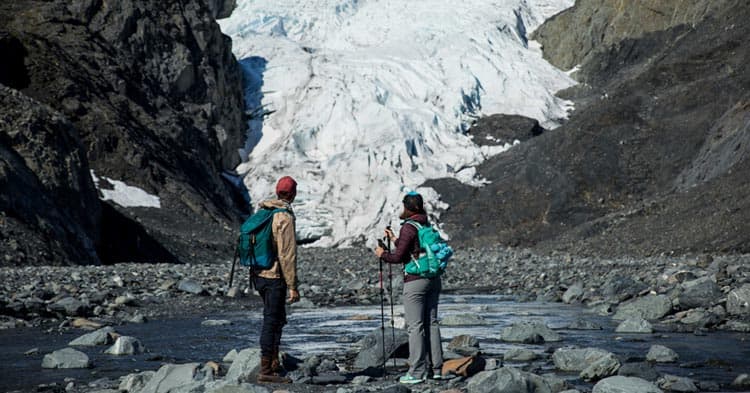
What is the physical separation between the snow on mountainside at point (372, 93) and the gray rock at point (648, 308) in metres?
36.4

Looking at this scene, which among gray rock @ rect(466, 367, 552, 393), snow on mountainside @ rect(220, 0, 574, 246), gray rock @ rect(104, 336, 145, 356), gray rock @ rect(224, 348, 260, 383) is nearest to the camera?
gray rock @ rect(466, 367, 552, 393)

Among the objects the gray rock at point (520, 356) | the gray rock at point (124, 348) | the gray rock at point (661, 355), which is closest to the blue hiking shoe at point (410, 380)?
the gray rock at point (520, 356)

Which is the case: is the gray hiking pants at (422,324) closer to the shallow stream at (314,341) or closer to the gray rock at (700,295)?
the shallow stream at (314,341)

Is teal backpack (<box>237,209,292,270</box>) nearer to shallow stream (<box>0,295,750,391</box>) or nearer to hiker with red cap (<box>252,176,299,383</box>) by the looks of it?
hiker with red cap (<box>252,176,299,383</box>)

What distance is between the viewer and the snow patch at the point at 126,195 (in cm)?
4341

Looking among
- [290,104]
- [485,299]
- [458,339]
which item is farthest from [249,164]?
[458,339]

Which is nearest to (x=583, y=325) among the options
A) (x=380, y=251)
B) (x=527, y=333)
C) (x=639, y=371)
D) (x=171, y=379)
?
(x=527, y=333)

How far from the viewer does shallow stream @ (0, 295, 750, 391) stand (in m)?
9.04

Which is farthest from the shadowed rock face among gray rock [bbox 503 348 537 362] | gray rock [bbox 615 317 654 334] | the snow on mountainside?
gray rock [bbox 503 348 537 362]

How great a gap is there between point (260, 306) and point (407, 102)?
43.7 meters

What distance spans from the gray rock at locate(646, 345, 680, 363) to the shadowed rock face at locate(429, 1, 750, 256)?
22572mm

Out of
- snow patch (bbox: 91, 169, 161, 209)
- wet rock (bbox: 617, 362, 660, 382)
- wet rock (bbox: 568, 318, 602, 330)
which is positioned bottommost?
wet rock (bbox: 617, 362, 660, 382)

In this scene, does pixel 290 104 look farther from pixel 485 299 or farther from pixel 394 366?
pixel 394 366

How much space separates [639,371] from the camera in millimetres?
8359
